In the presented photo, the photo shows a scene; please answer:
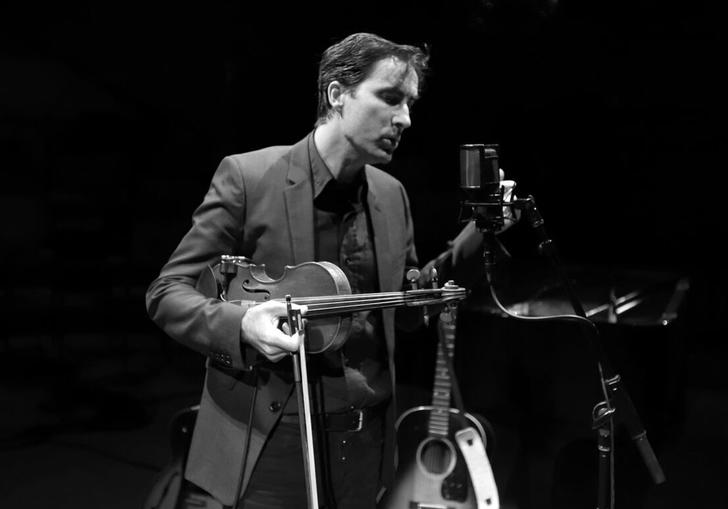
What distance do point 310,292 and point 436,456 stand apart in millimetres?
1296

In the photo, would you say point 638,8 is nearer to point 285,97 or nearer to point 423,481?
point 285,97

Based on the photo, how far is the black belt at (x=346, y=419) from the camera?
6.02ft

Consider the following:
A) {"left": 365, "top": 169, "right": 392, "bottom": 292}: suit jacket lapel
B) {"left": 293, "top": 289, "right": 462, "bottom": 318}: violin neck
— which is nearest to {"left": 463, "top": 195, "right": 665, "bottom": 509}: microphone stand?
{"left": 293, "top": 289, "right": 462, "bottom": 318}: violin neck

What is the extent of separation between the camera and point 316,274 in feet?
5.61

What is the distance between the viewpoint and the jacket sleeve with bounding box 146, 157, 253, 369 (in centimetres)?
170

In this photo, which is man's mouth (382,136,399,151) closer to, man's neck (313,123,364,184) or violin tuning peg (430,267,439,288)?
man's neck (313,123,364,184)

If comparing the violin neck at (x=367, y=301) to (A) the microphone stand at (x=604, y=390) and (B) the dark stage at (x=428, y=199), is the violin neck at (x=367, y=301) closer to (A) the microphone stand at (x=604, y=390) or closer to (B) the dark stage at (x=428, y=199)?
(A) the microphone stand at (x=604, y=390)

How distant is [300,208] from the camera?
1.87 meters

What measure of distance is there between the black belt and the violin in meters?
0.21

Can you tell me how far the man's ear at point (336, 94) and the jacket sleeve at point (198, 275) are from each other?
0.95 ft

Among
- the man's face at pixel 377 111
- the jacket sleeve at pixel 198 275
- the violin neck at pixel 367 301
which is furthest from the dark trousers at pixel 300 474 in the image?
the man's face at pixel 377 111

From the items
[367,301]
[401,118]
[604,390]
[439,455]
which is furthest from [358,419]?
[439,455]

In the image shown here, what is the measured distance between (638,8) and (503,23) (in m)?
0.50

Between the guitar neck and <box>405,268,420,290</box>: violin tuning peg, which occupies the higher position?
<box>405,268,420,290</box>: violin tuning peg
